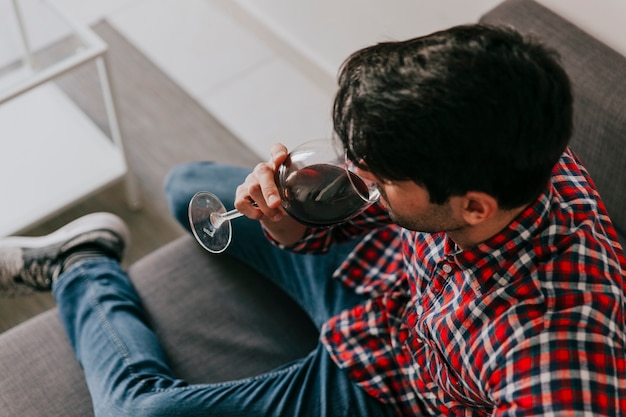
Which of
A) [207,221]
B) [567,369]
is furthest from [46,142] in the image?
[567,369]

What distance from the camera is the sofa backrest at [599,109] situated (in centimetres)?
132

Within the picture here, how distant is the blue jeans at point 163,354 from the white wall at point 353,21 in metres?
0.60

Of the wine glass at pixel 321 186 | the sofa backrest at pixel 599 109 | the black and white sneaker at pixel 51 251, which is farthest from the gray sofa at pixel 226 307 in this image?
the wine glass at pixel 321 186

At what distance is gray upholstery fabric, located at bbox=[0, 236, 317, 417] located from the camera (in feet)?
4.59

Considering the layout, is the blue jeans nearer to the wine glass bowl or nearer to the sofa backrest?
the wine glass bowl

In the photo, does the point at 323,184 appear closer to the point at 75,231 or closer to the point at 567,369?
the point at 567,369

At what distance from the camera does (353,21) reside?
2.12 meters

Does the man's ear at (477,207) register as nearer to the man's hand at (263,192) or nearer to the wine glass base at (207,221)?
the man's hand at (263,192)

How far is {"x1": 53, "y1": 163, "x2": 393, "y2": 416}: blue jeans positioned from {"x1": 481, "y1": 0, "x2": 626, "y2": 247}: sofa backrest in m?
0.44

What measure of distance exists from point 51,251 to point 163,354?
357 mm

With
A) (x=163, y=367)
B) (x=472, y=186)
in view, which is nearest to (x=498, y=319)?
(x=472, y=186)

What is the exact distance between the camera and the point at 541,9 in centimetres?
149

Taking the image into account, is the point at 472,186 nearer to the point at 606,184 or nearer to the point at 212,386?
the point at 606,184

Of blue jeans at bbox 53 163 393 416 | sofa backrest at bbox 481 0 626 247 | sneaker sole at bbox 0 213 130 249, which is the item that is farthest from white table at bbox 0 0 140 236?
sofa backrest at bbox 481 0 626 247
